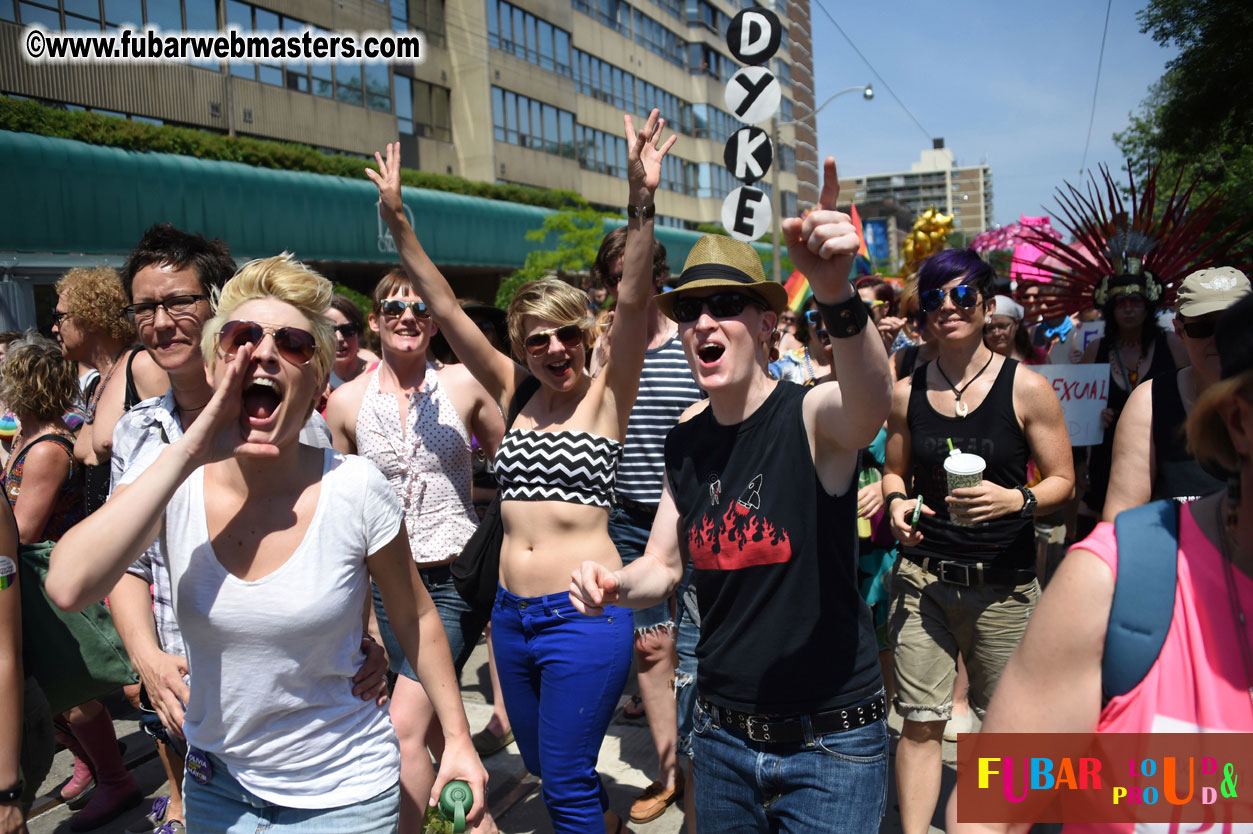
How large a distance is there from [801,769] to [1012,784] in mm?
816

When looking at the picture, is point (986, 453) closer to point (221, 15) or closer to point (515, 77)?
point (221, 15)

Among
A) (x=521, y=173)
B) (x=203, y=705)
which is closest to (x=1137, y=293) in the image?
(x=203, y=705)

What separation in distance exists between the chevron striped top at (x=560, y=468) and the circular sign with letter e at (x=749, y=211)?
3966mm

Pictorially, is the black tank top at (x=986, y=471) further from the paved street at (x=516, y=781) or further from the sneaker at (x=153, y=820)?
the sneaker at (x=153, y=820)

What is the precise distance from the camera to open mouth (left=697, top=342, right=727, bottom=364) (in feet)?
8.18

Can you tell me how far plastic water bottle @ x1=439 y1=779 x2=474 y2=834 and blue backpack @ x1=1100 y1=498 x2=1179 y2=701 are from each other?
5.02 feet

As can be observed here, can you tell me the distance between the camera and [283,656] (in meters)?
2.16

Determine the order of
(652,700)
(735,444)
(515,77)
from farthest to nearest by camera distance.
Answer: (515,77) < (652,700) < (735,444)

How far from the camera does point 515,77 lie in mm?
36000

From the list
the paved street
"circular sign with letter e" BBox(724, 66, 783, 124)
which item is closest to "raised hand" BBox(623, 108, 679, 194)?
the paved street

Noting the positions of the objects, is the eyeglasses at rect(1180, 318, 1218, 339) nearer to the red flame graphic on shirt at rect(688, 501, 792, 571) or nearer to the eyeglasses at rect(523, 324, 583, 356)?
the red flame graphic on shirt at rect(688, 501, 792, 571)

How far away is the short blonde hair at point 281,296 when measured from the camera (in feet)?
7.76

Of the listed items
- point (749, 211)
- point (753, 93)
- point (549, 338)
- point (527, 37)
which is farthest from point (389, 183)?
point (527, 37)

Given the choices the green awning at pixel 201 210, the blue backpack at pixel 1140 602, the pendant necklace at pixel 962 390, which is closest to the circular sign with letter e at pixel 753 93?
the pendant necklace at pixel 962 390
